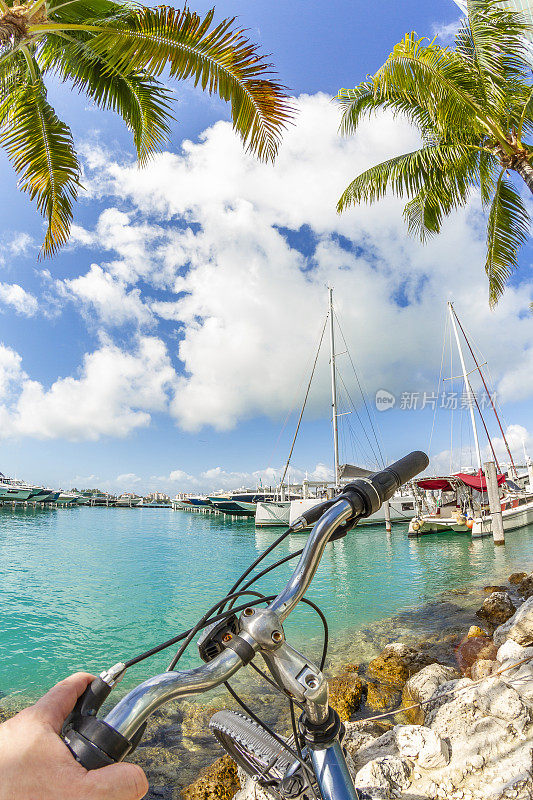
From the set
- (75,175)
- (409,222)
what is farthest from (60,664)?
(409,222)

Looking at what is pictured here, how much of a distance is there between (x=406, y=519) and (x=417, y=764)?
1384 inches

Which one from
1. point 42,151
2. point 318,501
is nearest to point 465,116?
point 42,151

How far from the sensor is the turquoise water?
27.9 ft

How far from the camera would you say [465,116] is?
307 inches

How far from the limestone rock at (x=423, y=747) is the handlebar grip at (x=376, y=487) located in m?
2.86

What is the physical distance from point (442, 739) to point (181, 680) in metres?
3.53

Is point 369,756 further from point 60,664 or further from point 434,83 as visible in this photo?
point 434,83

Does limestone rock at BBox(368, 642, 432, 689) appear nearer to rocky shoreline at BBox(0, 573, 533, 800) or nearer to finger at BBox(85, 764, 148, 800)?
rocky shoreline at BBox(0, 573, 533, 800)

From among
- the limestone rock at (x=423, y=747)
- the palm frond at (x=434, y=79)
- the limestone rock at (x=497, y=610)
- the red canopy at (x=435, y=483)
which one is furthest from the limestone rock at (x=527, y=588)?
the red canopy at (x=435, y=483)

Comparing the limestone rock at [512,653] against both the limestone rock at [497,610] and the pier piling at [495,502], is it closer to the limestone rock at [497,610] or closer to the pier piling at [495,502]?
the limestone rock at [497,610]

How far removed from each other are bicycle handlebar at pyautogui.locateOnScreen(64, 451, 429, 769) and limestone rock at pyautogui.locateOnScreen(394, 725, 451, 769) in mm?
2924

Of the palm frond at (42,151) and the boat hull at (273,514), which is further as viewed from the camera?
the boat hull at (273,514)

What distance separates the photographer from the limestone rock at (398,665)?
20.2ft

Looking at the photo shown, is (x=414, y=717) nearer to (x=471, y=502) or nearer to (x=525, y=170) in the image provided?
(x=525, y=170)
